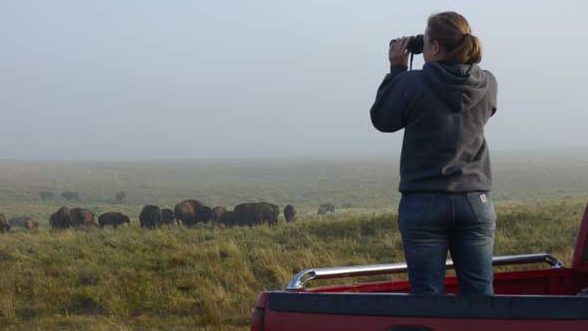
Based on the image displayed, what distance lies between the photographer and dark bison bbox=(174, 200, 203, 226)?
33625 millimetres

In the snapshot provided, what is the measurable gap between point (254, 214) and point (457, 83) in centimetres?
2887

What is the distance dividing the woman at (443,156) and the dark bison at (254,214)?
1107 inches

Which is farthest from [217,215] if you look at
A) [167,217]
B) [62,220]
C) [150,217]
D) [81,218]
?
[62,220]

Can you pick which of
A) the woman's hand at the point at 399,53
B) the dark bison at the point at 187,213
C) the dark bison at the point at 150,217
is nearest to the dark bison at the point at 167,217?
the dark bison at the point at 187,213

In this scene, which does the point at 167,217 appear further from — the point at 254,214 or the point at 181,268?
the point at 181,268

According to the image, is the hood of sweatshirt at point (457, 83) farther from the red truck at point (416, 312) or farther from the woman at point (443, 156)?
the red truck at point (416, 312)

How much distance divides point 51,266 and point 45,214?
4250 cm

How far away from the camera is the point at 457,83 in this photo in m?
3.51

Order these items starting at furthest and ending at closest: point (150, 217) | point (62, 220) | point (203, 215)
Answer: point (203, 215) < point (62, 220) < point (150, 217)

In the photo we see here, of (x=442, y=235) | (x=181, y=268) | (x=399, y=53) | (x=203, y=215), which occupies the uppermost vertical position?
(x=399, y=53)

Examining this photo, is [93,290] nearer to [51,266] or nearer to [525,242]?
[51,266]

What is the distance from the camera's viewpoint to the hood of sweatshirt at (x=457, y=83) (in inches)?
137

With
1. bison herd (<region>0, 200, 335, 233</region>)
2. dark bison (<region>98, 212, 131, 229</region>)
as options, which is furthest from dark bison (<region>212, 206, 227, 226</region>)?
dark bison (<region>98, 212, 131, 229</region>)

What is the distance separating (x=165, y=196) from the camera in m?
80.9
